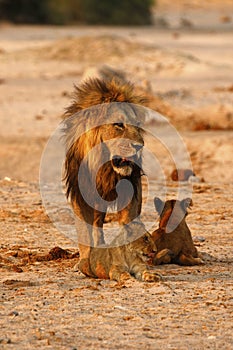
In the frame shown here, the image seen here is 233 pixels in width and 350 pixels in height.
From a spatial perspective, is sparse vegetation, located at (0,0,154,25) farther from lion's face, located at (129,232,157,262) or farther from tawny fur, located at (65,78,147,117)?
lion's face, located at (129,232,157,262)

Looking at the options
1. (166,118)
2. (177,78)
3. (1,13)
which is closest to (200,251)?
(166,118)

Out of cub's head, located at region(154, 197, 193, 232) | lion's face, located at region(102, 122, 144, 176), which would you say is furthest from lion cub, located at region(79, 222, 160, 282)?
cub's head, located at region(154, 197, 193, 232)

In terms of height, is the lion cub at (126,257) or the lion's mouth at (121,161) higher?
the lion's mouth at (121,161)

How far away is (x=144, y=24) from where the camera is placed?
96.3 feet

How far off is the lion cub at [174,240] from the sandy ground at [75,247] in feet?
0.25

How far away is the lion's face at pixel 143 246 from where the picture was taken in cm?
575

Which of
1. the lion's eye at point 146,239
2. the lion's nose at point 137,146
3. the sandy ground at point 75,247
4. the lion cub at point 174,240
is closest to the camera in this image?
the sandy ground at point 75,247

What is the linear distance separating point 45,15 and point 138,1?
2.71m

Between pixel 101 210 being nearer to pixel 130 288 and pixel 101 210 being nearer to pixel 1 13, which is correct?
pixel 130 288

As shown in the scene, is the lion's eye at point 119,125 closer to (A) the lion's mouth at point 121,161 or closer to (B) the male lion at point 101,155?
(B) the male lion at point 101,155

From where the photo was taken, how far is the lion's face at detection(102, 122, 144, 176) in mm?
5527

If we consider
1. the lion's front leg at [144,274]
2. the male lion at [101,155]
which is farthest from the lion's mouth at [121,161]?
the lion's front leg at [144,274]

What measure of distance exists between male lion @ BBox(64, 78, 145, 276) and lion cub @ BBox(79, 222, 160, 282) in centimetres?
5

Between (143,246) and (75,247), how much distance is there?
1245mm
